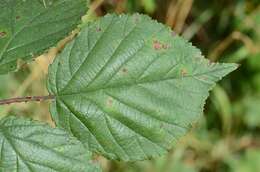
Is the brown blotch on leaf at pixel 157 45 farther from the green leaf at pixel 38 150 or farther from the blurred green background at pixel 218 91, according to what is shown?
the blurred green background at pixel 218 91

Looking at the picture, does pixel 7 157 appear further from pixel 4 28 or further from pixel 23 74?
pixel 23 74

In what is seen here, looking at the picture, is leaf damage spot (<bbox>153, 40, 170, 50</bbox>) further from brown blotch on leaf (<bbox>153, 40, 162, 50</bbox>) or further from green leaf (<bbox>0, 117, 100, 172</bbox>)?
green leaf (<bbox>0, 117, 100, 172</bbox>)

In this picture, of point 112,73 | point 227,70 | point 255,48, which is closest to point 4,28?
point 112,73

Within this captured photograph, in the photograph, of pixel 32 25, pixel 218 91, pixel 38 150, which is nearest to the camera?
pixel 38 150

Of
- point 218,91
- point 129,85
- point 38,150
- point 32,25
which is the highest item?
point 218,91

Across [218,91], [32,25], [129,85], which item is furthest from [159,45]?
[218,91]

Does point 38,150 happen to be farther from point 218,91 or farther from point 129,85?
point 218,91
